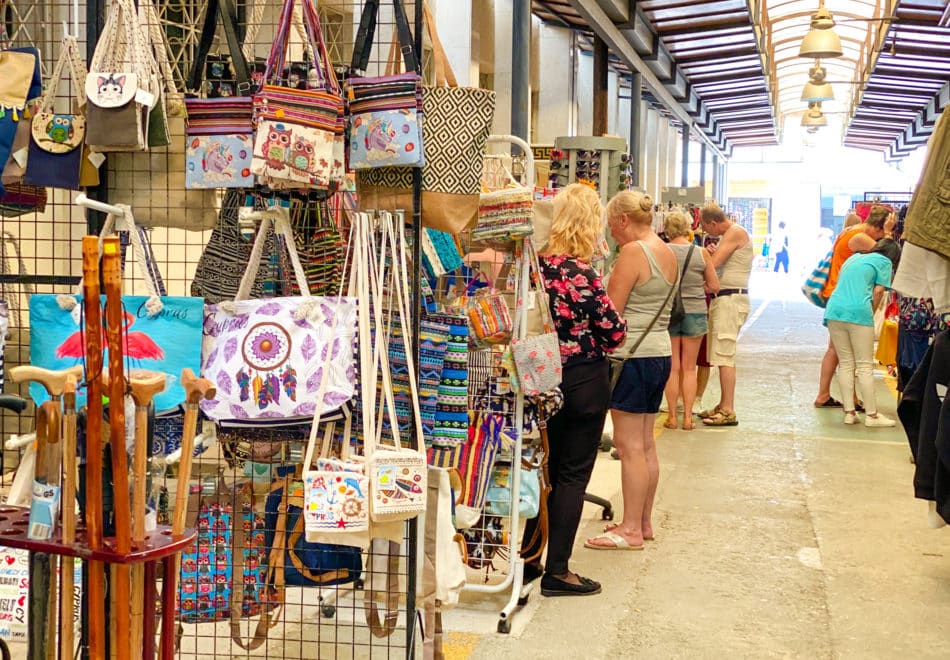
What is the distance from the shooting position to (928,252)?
13.6ft

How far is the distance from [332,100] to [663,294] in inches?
101

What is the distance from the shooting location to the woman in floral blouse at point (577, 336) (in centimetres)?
432

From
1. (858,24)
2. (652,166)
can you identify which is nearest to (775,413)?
(652,166)

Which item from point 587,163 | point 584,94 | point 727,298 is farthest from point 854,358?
point 584,94

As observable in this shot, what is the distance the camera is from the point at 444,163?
126 inches

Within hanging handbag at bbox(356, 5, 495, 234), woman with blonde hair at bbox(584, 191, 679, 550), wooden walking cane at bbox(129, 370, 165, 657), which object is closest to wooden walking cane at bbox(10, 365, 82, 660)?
wooden walking cane at bbox(129, 370, 165, 657)

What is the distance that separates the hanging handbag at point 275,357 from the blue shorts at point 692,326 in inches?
202

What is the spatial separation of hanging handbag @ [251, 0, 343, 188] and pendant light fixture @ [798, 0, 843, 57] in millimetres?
10700

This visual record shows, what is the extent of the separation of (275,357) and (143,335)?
0.33m

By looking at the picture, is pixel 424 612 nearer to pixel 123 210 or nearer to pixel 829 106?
pixel 123 210

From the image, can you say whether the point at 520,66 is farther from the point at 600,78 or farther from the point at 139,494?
the point at 139,494

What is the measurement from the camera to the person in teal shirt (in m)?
8.16

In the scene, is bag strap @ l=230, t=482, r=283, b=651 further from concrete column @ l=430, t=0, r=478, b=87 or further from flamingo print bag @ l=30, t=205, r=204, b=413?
concrete column @ l=430, t=0, r=478, b=87

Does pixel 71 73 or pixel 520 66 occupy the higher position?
pixel 520 66
